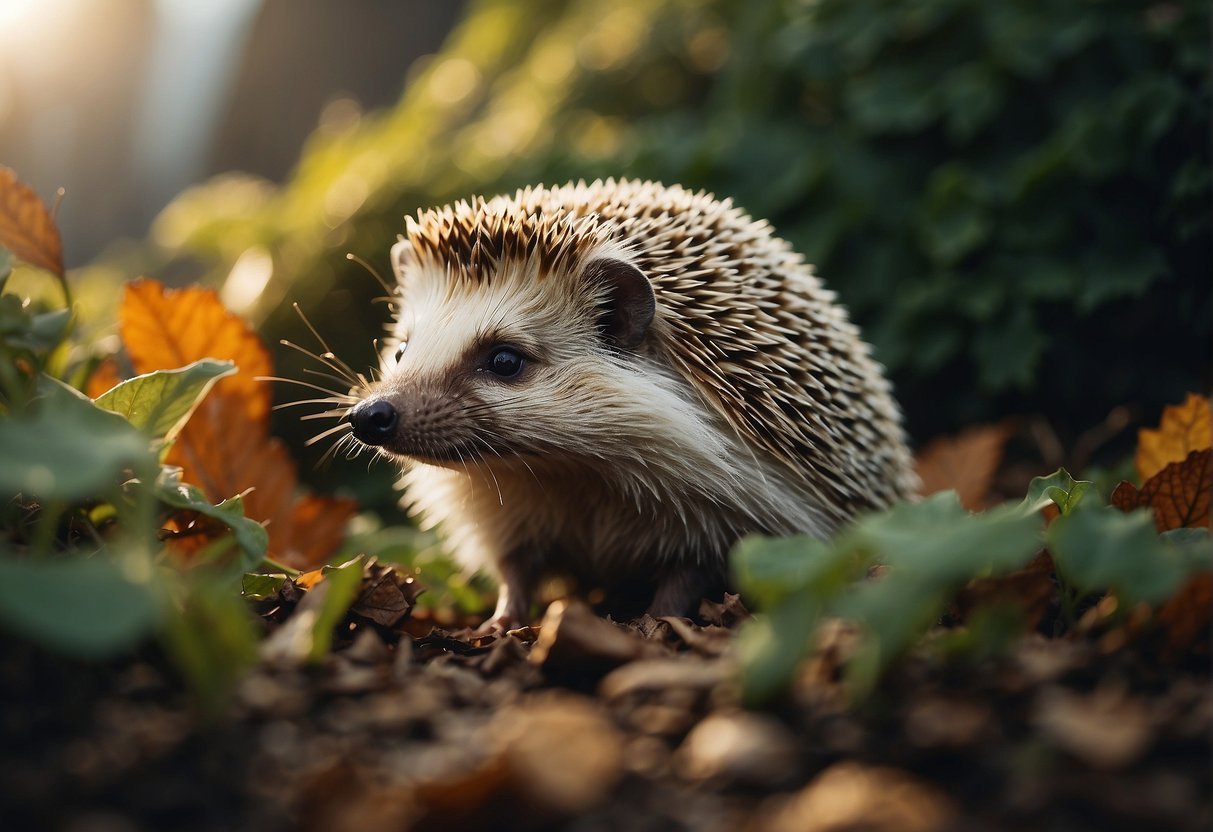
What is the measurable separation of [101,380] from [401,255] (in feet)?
2.67

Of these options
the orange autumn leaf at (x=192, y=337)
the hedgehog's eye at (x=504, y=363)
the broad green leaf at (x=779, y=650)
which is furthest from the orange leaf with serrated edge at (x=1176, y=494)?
the orange autumn leaf at (x=192, y=337)

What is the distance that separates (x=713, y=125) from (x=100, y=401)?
3091 mm

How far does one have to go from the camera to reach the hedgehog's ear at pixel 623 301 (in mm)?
2297

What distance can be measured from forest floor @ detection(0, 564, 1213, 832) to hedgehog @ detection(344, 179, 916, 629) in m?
0.87

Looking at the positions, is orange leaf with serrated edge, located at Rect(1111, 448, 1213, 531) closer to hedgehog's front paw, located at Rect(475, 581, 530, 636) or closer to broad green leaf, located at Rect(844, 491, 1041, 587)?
broad green leaf, located at Rect(844, 491, 1041, 587)

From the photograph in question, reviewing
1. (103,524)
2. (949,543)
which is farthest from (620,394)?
(949,543)

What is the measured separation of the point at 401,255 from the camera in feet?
8.93

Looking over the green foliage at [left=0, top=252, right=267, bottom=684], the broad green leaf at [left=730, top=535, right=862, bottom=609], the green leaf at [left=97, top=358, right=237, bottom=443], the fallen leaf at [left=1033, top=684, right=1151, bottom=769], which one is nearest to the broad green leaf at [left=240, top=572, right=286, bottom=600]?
the green foliage at [left=0, top=252, right=267, bottom=684]

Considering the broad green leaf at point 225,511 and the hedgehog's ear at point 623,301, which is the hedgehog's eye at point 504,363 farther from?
the broad green leaf at point 225,511

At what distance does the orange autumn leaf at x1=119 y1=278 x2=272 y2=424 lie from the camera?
2.29 meters

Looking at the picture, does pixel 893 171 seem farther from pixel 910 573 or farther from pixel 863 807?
pixel 863 807

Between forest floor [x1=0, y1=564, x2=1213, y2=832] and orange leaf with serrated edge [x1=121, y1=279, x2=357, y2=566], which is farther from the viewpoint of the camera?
orange leaf with serrated edge [x1=121, y1=279, x2=357, y2=566]

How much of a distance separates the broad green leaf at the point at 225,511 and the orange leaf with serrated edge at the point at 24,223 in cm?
62

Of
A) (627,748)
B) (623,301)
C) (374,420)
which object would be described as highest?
(623,301)
